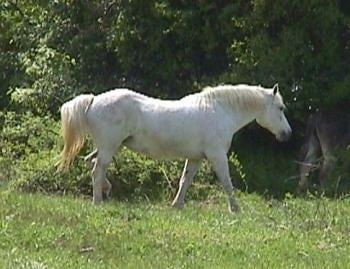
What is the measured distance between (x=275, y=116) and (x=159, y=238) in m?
→ 5.17

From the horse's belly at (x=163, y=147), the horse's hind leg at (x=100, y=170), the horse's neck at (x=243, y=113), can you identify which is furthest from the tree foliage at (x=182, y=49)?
the horse's hind leg at (x=100, y=170)

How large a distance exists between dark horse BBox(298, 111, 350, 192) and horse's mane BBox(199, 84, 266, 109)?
378cm

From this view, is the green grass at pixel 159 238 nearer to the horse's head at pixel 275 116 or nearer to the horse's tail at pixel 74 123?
the horse's tail at pixel 74 123

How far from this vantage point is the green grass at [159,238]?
8.38m

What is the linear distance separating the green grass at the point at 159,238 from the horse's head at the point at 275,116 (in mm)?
2677

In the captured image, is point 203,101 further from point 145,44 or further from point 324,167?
point 145,44

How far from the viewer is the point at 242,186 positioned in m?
16.8

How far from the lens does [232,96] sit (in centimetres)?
1325

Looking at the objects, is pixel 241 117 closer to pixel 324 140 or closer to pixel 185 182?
pixel 185 182

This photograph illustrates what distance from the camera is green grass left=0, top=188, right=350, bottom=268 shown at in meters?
8.38

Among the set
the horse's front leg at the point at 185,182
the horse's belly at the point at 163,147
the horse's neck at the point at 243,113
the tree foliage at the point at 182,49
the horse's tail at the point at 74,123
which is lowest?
the horse's front leg at the point at 185,182

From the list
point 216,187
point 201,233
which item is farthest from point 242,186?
point 201,233

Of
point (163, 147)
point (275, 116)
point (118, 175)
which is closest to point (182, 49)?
point (118, 175)

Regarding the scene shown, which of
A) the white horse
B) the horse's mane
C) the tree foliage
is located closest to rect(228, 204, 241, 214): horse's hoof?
the white horse
